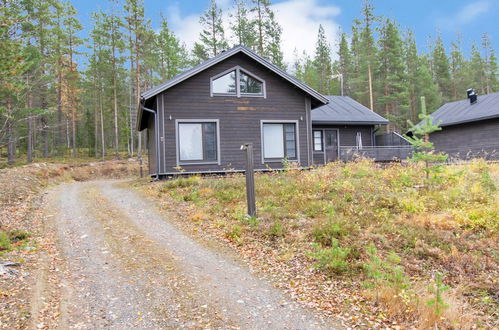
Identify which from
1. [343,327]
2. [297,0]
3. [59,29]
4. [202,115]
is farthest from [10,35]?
[297,0]

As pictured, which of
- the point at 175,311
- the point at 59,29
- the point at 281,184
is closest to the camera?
the point at 175,311

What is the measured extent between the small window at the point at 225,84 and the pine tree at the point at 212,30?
19.9 m

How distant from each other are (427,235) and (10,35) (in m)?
10.1

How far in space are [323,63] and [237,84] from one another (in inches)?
1276

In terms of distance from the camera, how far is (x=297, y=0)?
30.7 m

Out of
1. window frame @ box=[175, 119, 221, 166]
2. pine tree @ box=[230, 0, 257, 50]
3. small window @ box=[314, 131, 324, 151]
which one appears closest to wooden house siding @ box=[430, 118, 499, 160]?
small window @ box=[314, 131, 324, 151]

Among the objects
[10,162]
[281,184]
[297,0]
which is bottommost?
[281,184]

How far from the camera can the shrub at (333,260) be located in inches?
207

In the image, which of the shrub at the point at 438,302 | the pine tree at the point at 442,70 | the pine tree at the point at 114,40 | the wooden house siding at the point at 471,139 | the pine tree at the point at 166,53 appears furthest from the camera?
the pine tree at the point at 442,70

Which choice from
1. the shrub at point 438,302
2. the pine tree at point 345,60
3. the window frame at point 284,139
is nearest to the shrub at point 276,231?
the shrub at point 438,302

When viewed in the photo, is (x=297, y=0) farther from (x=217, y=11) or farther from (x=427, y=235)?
(x=427, y=235)

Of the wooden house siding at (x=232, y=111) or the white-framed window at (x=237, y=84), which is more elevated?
the white-framed window at (x=237, y=84)

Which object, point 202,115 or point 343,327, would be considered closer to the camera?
point 343,327

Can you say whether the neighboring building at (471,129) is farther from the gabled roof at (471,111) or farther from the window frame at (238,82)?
the window frame at (238,82)
